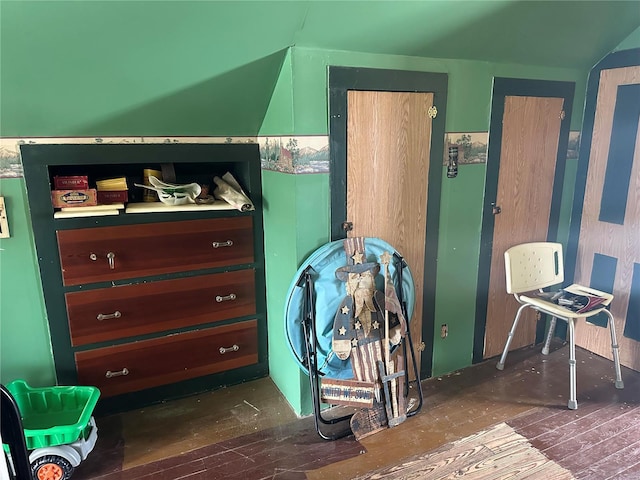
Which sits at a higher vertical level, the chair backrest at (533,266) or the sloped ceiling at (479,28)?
the sloped ceiling at (479,28)

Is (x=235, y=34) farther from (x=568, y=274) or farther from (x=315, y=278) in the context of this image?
(x=568, y=274)

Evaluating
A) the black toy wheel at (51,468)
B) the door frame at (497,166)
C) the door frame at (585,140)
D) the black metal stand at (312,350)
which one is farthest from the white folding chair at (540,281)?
the black toy wheel at (51,468)

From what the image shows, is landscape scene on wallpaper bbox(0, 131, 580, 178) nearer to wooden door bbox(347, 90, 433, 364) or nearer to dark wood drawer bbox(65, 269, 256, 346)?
wooden door bbox(347, 90, 433, 364)

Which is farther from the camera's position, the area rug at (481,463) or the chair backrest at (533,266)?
the chair backrest at (533,266)

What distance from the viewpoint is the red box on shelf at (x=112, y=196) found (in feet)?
7.16

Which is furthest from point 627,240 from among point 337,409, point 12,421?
point 12,421

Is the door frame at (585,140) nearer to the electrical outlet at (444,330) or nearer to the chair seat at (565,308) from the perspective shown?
the chair seat at (565,308)

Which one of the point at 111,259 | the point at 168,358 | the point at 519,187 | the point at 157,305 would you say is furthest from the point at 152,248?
the point at 519,187

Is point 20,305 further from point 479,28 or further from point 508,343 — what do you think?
point 508,343

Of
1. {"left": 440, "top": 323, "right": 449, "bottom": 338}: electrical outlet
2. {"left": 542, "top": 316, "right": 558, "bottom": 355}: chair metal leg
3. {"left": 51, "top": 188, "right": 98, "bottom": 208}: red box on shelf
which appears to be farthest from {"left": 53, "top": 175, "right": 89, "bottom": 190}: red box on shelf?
{"left": 542, "top": 316, "right": 558, "bottom": 355}: chair metal leg

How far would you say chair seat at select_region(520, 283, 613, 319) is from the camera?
241 centimetres

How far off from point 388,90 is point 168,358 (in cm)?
172

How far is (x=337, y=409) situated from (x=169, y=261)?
3.74 feet

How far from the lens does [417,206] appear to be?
2320 mm
